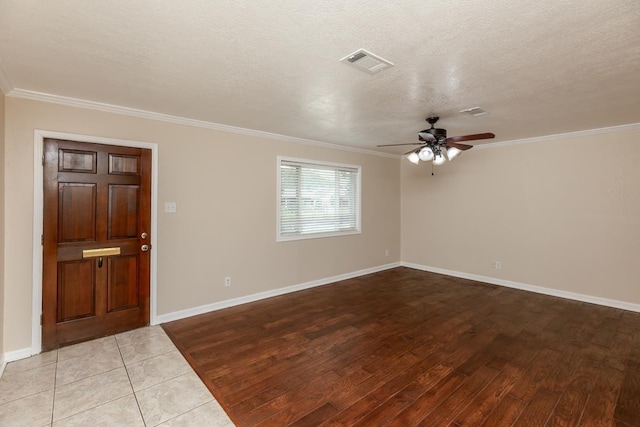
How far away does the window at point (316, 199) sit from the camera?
480cm

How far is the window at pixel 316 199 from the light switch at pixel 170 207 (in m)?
1.51

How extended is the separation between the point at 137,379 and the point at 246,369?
0.88 m

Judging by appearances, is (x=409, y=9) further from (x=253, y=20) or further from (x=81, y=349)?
(x=81, y=349)

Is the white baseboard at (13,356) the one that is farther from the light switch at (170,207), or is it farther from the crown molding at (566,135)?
the crown molding at (566,135)

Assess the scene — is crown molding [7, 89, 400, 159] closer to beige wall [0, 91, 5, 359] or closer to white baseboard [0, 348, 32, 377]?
beige wall [0, 91, 5, 359]

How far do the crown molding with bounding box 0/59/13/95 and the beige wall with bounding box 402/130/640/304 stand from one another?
6.06m

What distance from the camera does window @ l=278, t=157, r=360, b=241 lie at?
4.80 metres

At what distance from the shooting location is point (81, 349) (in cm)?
297

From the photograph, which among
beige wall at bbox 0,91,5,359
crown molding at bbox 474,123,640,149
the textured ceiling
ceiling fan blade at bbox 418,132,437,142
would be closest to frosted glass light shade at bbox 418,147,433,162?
ceiling fan blade at bbox 418,132,437,142

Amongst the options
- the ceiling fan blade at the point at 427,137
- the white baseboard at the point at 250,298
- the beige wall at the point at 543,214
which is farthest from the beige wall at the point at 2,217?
the beige wall at the point at 543,214

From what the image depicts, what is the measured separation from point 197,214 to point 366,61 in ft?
9.11

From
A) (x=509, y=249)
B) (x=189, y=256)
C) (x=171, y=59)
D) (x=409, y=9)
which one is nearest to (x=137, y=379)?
(x=189, y=256)

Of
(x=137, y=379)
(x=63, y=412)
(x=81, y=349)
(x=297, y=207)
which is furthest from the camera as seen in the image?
(x=297, y=207)

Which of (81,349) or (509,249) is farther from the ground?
(509,249)
